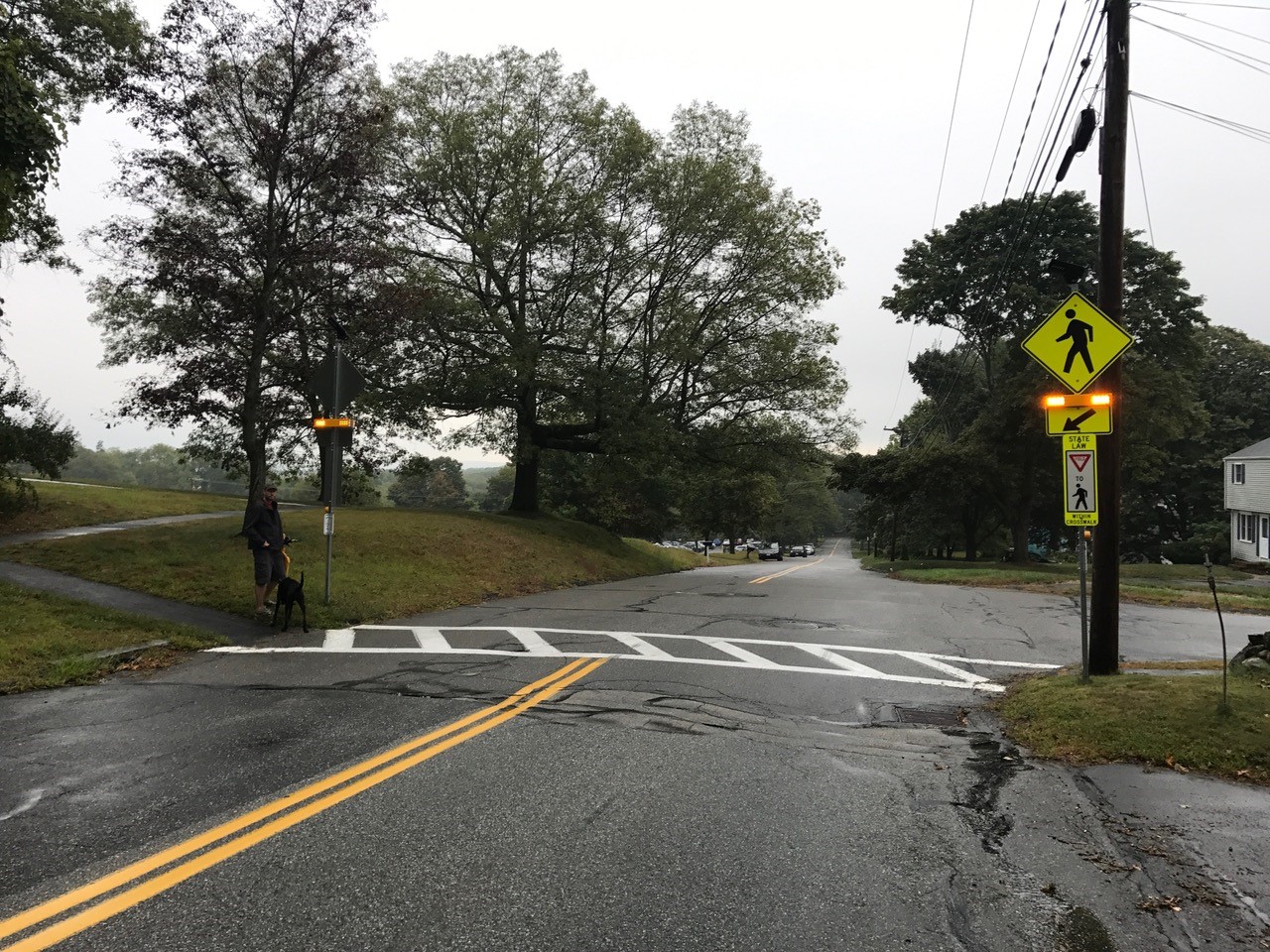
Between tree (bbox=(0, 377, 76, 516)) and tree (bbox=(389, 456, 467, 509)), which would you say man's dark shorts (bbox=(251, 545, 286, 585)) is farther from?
tree (bbox=(389, 456, 467, 509))

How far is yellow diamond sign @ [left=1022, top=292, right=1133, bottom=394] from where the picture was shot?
7125mm

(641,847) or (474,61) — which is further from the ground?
(474,61)

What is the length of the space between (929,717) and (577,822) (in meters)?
3.78

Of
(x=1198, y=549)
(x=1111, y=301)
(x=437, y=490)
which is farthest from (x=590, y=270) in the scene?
(x=437, y=490)

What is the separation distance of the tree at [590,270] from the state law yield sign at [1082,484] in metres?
16.5

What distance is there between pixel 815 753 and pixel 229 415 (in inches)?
604

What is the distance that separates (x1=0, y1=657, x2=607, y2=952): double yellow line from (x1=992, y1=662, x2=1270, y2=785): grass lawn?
418 centimetres

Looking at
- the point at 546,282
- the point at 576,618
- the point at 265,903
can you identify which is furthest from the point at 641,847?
the point at 546,282

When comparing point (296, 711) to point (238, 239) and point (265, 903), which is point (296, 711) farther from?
point (238, 239)

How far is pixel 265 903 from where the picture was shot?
118 inches

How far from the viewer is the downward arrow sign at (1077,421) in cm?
714

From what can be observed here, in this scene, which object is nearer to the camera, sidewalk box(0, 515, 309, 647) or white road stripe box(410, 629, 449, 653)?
white road stripe box(410, 629, 449, 653)

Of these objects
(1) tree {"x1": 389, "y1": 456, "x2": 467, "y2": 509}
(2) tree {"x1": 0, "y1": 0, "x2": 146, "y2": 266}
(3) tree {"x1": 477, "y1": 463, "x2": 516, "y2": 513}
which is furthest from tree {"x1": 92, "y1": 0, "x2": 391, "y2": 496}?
(3) tree {"x1": 477, "y1": 463, "x2": 516, "y2": 513}

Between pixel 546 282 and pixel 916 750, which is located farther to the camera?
pixel 546 282
